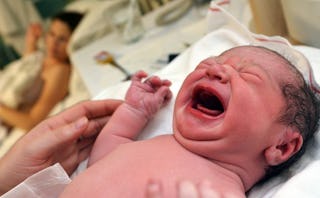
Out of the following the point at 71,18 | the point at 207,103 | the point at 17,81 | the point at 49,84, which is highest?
the point at 207,103

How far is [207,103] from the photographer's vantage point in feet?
2.48

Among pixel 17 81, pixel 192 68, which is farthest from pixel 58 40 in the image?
pixel 192 68

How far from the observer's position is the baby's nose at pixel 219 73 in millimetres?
685

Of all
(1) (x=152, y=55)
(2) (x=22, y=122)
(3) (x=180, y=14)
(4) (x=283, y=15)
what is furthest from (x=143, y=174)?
(2) (x=22, y=122)

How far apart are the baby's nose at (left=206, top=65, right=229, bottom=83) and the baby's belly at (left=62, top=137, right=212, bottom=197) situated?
147 mm

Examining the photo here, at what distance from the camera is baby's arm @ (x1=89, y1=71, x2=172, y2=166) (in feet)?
2.66

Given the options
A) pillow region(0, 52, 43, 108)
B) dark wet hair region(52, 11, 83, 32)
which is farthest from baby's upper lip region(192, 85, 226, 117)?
dark wet hair region(52, 11, 83, 32)

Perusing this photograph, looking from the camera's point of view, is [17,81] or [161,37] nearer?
[161,37]

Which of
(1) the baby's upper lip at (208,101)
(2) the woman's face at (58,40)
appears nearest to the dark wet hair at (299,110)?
(1) the baby's upper lip at (208,101)

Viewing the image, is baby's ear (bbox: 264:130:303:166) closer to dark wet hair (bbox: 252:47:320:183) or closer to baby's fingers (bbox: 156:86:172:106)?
dark wet hair (bbox: 252:47:320:183)

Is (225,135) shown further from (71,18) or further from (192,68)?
(71,18)

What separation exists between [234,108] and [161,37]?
906 millimetres

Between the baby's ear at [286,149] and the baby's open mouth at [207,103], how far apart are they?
0.11 meters

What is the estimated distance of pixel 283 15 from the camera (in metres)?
0.95
